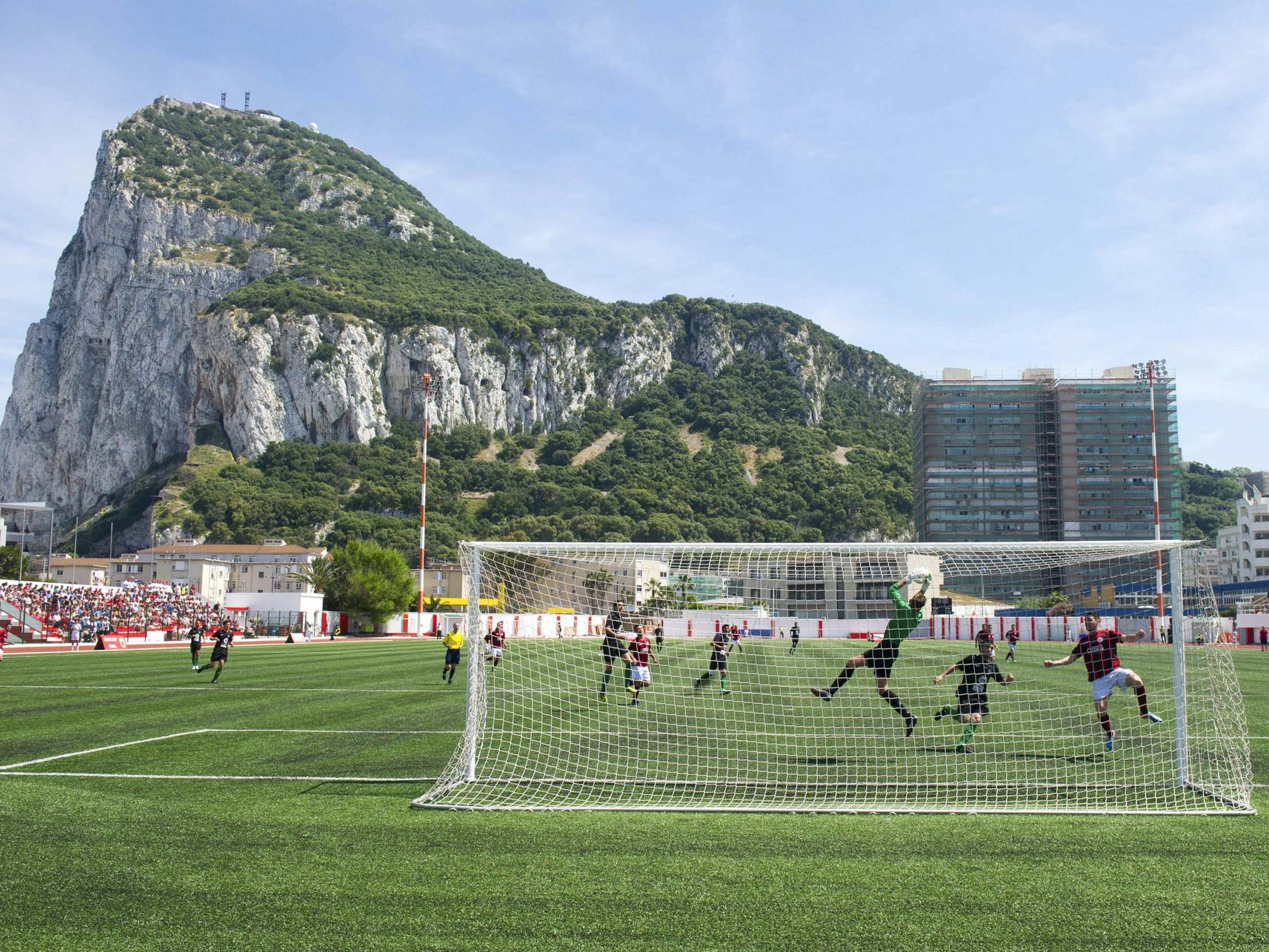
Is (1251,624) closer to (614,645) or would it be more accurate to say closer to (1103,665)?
(1103,665)

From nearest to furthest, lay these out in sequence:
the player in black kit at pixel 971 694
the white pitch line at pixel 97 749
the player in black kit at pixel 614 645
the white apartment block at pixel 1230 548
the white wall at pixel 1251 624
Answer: the white pitch line at pixel 97 749 → the player in black kit at pixel 971 694 → the player in black kit at pixel 614 645 → the white wall at pixel 1251 624 → the white apartment block at pixel 1230 548

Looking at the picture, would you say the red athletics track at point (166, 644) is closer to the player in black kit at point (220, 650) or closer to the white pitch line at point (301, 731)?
the player in black kit at point (220, 650)

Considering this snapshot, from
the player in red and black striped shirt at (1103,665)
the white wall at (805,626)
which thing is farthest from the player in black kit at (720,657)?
the player in red and black striped shirt at (1103,665)

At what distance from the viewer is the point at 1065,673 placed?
851 inches

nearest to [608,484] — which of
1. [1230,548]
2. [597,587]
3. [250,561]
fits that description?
[250,561]

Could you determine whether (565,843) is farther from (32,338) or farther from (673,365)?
(32,338)

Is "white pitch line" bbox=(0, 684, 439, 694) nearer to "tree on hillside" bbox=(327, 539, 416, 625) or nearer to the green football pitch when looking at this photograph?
the green football pitch

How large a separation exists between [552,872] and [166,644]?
43371mm

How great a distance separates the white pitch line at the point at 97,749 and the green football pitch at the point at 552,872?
20cm

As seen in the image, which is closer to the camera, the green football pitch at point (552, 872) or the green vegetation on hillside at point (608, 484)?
the green football pitch at point (552, 872)

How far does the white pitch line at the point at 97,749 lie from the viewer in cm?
897

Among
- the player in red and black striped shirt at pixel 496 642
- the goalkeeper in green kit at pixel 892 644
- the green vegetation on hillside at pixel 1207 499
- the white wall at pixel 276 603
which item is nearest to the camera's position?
the goalkeeper in green kit at pixel 892 644

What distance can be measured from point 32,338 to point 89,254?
18391 millimetres

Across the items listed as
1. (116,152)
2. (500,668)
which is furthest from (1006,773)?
(116,152)
